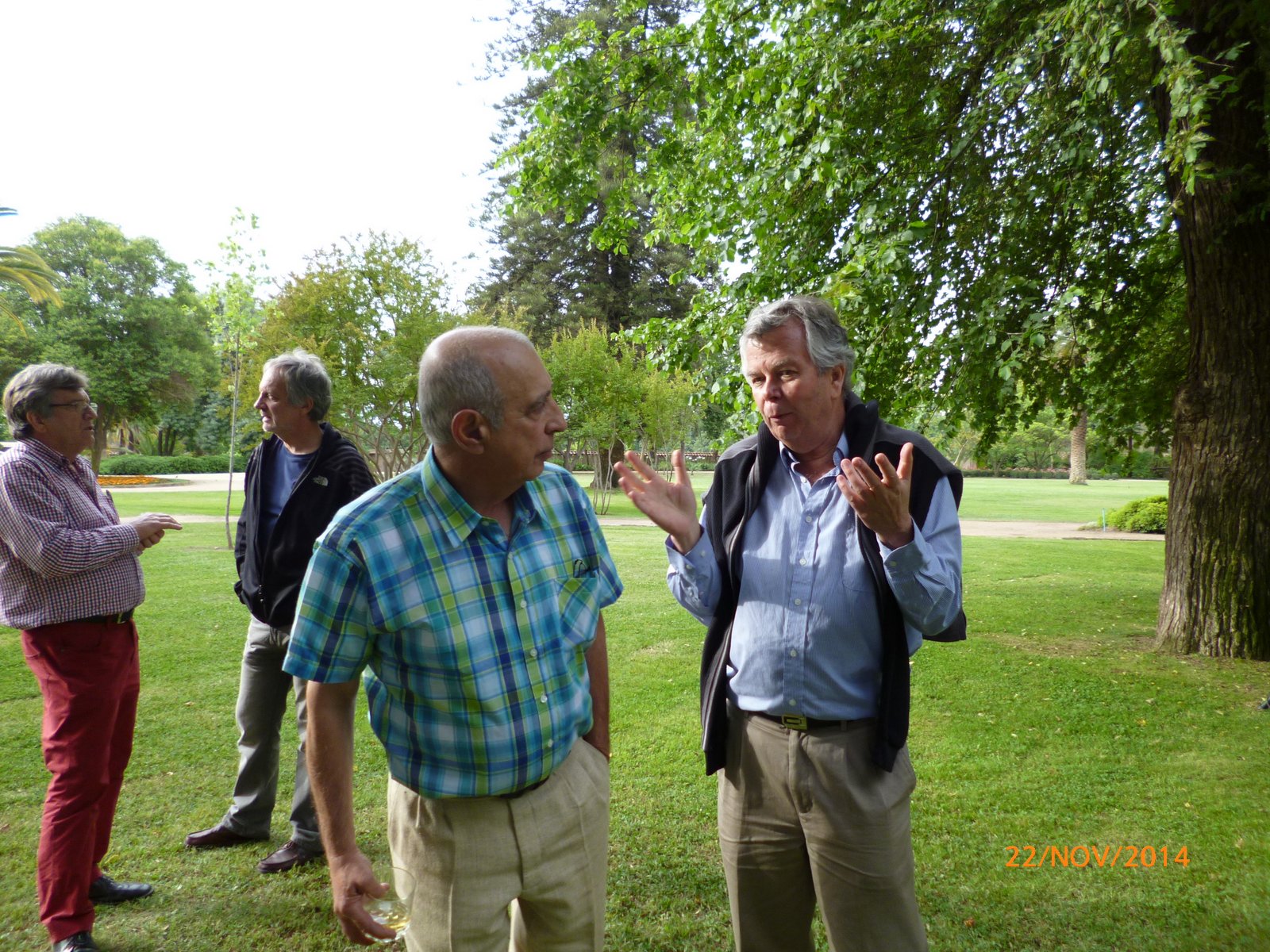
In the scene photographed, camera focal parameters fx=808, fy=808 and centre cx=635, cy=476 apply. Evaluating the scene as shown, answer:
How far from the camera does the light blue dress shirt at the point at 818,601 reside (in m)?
2.17

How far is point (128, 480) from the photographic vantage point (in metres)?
44.0

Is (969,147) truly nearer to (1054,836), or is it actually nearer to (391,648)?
(1054,836)

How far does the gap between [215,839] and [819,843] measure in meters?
3.22

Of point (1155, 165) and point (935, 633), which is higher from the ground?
point (1155, 165)

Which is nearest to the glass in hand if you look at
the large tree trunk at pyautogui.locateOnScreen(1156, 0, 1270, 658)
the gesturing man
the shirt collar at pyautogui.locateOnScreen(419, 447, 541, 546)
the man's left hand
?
the shirt collar at pyautogui.locateOnScreen(419, 447, 541, 546)

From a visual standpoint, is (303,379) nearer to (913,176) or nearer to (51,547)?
(51,547)

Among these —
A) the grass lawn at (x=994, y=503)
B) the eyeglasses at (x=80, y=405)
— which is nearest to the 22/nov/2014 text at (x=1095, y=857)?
the eyeglasses at (x=80, y=405)

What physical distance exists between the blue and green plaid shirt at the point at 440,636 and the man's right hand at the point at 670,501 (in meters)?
0.43

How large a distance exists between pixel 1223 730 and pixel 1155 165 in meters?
4.69

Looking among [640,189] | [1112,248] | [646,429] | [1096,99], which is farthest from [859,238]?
[646,429]

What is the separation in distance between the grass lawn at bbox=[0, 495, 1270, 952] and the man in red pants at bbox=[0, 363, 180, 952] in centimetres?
46

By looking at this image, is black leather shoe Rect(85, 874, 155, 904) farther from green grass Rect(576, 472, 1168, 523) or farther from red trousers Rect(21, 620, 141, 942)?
green grass Rect(576, 472, 1168, 523)

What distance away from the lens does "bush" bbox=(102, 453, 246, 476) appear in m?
48.7

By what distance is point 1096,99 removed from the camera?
5910 mm
